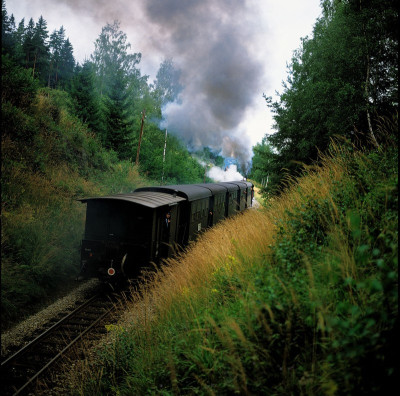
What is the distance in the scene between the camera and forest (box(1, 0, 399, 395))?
255cm

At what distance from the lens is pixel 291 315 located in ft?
8.75

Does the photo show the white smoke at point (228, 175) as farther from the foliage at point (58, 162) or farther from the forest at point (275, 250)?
the forest at point (275, 250)

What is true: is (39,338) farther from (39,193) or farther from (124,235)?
(39,193)

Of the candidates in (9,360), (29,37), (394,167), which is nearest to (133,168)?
(9,360)

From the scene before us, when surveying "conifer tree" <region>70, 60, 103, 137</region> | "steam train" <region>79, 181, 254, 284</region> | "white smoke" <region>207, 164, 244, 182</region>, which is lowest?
"steam train" <region>79, 181, 254, 284</region>

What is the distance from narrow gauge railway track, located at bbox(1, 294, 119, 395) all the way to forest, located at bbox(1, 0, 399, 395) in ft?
2.28

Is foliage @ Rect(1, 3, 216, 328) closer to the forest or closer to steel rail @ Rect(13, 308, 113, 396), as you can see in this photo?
the forest

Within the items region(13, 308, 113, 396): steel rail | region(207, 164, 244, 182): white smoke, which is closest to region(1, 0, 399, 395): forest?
region(13, 308, 113, 396): steel rail

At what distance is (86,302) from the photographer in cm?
784

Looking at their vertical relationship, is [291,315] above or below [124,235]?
above

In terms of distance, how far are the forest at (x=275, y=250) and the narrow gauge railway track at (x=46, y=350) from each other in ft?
2.28

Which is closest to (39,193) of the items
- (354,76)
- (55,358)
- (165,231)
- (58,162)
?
(58,162)

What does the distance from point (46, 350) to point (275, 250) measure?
496cm

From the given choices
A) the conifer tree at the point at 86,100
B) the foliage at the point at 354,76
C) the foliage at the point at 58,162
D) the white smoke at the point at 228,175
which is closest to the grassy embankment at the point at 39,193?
the foliage at the point at 58,162
